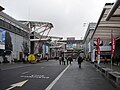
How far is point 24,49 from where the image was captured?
89.9 m

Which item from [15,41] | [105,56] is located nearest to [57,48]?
[15,41]

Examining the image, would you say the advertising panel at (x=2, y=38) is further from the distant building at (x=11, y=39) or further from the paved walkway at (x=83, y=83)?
the paved walkway at (x=83, y=83)

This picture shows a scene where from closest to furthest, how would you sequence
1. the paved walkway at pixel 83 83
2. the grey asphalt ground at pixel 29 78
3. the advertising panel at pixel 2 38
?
the paved walkway at pixel 83 83 → the grey asphalt ground at pixel 29 78 → the advertising panel at pixel 2 38

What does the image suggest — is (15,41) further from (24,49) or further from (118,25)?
(118,25)

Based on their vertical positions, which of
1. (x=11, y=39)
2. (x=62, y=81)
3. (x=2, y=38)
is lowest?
(x=62, y=81)

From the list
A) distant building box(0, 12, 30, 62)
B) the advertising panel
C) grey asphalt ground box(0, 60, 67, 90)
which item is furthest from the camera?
distant building box(0, 12, 30, 62)

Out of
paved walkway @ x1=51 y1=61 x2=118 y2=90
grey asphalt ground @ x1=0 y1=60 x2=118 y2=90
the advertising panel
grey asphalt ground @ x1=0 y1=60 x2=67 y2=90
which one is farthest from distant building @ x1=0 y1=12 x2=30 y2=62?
paved walkway @ x1=51 y1=61 x2=118 y2=90

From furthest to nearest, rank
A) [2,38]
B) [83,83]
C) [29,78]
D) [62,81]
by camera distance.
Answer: [2,38] → [29,78] → [62,81] → [83,83]

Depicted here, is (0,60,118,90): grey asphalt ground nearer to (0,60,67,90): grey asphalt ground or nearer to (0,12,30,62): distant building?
(0,60,67,90): grey asphalt ground

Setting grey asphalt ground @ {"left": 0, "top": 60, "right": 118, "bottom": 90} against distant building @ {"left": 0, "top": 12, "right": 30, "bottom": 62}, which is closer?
grey asphalt ground @ {"left": 0, "top": 60, "right": 118, "bottom": 90}

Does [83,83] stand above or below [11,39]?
below

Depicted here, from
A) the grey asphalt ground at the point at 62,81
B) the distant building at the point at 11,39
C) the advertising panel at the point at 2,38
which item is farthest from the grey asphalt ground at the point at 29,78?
the distant building at the point at 11,39

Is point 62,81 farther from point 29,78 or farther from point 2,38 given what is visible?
point 2,38

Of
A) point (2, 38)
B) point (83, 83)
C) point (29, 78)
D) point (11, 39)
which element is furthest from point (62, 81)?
point (11, 39)
